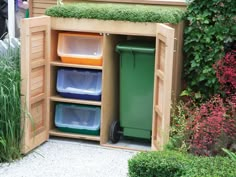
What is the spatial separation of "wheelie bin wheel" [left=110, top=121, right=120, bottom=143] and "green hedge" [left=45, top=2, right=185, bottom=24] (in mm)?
1277

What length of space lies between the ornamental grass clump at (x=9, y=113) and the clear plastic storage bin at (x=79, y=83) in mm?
758

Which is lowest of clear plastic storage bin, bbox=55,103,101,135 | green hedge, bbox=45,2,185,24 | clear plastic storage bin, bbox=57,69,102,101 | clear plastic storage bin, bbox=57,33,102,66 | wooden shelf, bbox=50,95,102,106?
clear plastic storage bin, bbox=55,103,101,135

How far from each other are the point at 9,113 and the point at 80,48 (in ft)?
4.20

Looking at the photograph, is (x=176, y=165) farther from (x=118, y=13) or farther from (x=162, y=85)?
(x=118, y=13)

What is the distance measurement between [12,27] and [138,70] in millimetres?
2753

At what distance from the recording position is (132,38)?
6648 millimetres

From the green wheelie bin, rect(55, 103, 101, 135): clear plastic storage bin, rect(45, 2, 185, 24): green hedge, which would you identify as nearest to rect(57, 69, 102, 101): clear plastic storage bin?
rect(55, 103, 101, 135): clear plastic storage bin

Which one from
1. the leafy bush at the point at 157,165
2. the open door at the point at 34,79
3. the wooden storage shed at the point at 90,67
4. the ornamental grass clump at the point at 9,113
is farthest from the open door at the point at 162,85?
the ornamental grass clump at the point at 9,113

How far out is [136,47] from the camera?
19.8 feet

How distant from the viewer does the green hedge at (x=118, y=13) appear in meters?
5.80

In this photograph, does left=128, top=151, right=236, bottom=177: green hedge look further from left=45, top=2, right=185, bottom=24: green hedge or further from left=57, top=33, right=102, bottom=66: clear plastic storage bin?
left=57, top=33, right=102, bottom=66: clear plastic storage bin

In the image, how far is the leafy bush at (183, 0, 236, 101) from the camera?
6.00 meters

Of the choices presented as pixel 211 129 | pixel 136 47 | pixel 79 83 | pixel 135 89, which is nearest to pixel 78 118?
pixel 79 83

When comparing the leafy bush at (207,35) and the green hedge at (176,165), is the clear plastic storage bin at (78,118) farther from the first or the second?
the green hedge at (176,165)
